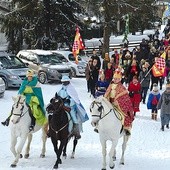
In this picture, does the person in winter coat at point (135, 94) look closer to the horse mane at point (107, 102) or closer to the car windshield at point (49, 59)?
the horse mane at point (107, 102)

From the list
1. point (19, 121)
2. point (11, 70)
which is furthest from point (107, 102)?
point (11, 70)

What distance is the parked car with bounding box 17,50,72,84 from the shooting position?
80.4 feet

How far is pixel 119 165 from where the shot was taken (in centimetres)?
1084

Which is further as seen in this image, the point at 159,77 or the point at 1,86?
the point at 159,77

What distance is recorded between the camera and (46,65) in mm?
24969

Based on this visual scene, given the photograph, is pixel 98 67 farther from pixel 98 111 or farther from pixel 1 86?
pixel 98 111

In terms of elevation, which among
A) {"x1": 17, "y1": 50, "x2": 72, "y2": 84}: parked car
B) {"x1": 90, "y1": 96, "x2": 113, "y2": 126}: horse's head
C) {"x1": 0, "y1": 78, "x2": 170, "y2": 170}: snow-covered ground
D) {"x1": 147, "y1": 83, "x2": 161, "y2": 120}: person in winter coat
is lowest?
{"x1": 0, "y1": 78, "x2": 170, "y2": 170}: snow-covered ground

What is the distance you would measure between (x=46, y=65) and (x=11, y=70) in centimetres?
320

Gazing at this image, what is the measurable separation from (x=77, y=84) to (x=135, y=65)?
500 centimetres

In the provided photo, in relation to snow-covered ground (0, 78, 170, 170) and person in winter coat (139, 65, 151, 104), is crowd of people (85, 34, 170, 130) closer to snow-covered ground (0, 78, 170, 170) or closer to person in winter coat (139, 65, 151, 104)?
Result: person in winter coat (139, 65, 151, 104)

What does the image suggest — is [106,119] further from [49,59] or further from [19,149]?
[49,59]

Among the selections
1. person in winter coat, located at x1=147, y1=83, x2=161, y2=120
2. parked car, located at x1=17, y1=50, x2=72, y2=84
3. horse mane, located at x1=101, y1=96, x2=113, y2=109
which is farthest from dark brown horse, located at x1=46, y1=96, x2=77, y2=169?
parked car, located at x1=17, y1=50, x2=72, y2=84

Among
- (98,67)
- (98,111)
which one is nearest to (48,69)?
(98,67)

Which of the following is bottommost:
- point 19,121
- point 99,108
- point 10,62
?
point 19,121
